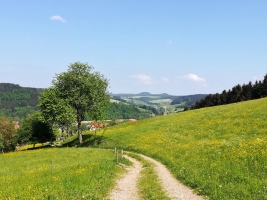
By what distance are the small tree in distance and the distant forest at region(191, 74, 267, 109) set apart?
2716 inches

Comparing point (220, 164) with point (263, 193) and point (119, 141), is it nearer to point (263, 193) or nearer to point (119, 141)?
point (263, 193)

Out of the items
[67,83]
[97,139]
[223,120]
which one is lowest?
[97,139]

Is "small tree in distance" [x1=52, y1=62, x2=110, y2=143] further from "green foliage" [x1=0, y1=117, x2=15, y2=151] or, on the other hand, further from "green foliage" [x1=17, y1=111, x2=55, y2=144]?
"green foliage" [x1=0, y1=117, x2=15, y2=151]

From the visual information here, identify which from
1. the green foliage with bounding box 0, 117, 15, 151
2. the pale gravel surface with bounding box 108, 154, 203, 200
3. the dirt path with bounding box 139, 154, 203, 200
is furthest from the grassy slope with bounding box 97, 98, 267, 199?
the green foliage with bounding box 0, 117, 15, 151

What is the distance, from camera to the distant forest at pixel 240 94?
97.2 meters

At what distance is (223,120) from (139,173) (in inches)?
996

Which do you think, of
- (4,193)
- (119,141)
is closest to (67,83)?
(119,141)

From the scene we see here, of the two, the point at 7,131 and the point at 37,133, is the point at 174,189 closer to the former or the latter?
the point at 37,133

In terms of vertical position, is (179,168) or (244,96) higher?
(244,96)

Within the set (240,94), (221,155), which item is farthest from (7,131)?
(240,94)

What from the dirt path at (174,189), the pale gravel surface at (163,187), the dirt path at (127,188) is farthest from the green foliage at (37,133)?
the dirt path at (174,189)

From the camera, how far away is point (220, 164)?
18.5 meters

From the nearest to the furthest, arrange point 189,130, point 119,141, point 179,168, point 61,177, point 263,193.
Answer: point 263,193 → point 61,177 → point 179,168 → point 189,130 → point 119,141

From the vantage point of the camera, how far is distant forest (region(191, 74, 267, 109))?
97188 millimetres
